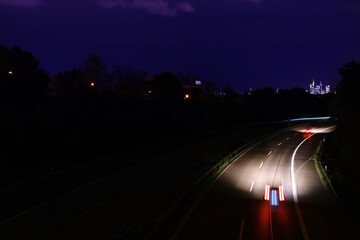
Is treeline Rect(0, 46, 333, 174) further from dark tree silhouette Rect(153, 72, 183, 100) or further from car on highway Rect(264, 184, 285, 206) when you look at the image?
car on highway Rect(264, 184, 285, 206)

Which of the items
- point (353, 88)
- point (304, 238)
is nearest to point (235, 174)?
point (304, 238)

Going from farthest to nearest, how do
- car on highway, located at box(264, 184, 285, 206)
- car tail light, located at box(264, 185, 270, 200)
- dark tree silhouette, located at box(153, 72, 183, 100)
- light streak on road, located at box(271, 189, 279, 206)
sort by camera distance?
dark tree silhouette, located at box(153, 72, 183, 100) < car tail light, located at box(264, 185, 270, 200) < car on highway, located at box(264, 184, 285, 206) < light streak on road, located at box(271, 189, 279, 206)

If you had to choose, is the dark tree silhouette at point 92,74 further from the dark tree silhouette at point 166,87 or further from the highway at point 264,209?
the highway at point 264,209

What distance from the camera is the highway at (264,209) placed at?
14.6 m

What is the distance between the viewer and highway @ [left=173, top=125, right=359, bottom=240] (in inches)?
577

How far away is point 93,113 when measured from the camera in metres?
48.6

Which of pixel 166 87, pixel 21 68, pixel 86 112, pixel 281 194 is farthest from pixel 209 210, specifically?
pixel 166 87

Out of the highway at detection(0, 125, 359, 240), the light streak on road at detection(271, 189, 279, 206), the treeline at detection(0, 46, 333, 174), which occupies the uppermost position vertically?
the treeline at detection(0, 46, 333, 174)

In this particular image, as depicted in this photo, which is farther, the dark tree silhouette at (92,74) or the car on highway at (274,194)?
the dark tree silhouette at (92,74)

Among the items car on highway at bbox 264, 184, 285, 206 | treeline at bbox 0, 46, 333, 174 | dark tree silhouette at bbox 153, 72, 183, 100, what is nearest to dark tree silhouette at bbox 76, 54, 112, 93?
treeline at bbox 0, 46, 333, 174

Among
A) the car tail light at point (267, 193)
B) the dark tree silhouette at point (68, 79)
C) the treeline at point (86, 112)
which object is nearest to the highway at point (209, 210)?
the car tail light at point (267, 193)

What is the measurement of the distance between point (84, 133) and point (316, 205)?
28.0m

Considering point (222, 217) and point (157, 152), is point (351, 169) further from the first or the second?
point (157, 152)

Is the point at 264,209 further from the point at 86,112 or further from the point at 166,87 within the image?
the point at 166,87
